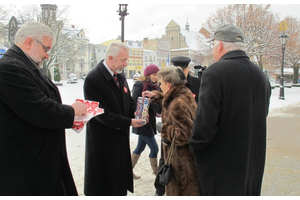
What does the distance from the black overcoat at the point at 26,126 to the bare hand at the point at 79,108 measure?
74 mm

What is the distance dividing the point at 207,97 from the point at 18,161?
5.43 feet

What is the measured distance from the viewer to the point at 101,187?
295 cm

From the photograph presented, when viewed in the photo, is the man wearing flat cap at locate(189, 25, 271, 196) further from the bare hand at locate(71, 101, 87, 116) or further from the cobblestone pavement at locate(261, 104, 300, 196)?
the cobblestone pavement at locate(261, 104, 300, 196)

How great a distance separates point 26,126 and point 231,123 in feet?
5.67

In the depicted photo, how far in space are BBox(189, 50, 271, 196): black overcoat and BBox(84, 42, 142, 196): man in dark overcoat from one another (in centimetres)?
113

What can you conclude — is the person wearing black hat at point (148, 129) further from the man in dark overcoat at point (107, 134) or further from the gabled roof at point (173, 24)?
the gabled roof at point (173, 24)

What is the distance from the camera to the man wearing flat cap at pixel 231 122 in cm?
199

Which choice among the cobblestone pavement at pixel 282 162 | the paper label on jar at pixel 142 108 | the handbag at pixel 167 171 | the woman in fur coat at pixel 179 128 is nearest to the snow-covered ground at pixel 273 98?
the cobblestone pavement at pixel 282 162

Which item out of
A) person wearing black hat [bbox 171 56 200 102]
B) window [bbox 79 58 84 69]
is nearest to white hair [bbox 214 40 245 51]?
person wearing black hat [bbox 171 56 200 102]

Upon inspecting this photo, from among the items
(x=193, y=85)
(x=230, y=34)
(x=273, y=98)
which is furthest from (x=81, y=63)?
(x=230, y=34)

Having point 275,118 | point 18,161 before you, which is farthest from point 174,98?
point 275,118

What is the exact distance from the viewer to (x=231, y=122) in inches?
79.4

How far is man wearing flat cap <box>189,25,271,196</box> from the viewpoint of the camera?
199 centimetres

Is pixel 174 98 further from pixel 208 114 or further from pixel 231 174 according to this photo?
pixel 231 174
